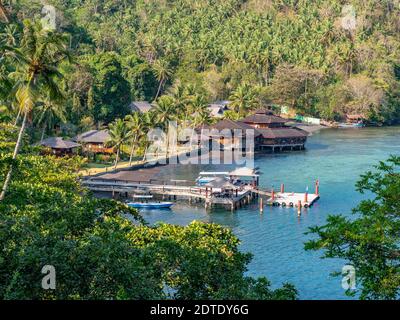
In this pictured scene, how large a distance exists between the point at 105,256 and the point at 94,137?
57941mm

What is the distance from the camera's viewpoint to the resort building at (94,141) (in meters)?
75.8

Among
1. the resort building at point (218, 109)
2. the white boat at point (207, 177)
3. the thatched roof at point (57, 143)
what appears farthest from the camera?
the resort building at point (218, 109)

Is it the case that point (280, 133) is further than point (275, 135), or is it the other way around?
point (280, 133)

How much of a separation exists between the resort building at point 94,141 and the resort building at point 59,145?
351cm

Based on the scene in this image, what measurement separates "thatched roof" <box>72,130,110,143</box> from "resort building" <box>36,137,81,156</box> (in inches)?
149

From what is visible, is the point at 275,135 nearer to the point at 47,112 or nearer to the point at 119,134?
the point at 119,134

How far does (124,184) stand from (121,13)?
404 feet

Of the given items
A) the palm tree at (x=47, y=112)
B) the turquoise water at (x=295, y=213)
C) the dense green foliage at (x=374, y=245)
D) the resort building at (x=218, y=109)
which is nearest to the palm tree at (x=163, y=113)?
the turquoise water at (x=295, y=213)

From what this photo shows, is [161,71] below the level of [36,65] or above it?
above

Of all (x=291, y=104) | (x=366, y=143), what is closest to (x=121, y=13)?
(x=291, y=104)

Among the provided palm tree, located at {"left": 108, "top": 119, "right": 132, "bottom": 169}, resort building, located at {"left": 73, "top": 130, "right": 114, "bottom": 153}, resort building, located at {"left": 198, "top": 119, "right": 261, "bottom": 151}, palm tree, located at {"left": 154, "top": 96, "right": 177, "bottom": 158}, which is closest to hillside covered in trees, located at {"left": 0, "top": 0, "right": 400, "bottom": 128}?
resort building, located at {"left": 73, "top": 130, "right": 114, "bottom": 153}

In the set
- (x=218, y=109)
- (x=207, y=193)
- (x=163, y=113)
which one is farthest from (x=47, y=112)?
(x=218, y=109)

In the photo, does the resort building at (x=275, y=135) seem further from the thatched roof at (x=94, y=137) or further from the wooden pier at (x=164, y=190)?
the wooden pier at (x=164, y=190)

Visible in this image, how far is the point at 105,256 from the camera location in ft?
63.9
